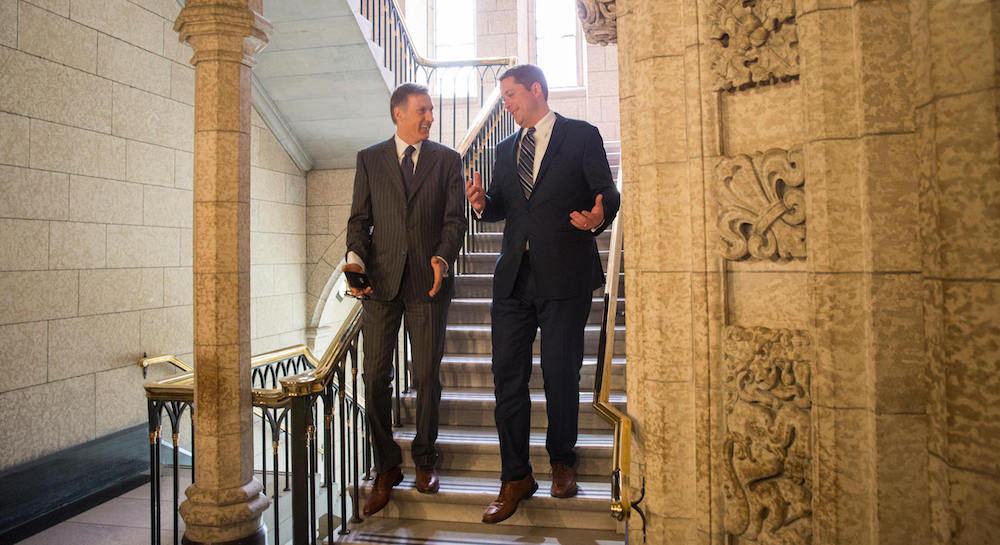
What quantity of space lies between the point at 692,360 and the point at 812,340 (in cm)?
33

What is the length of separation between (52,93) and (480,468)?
348cm

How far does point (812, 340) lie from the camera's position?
4.75ft

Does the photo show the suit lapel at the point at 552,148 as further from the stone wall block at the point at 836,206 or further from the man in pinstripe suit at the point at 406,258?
the stone wall block at the point at 836,206

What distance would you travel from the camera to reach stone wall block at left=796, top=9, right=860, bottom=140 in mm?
1389

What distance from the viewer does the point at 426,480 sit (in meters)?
2.73

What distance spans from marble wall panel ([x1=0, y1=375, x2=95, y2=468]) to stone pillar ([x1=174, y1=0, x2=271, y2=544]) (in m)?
1.42

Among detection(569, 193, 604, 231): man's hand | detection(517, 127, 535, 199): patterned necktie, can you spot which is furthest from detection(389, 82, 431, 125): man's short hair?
detection(569, 193, 604, 231): man's hand

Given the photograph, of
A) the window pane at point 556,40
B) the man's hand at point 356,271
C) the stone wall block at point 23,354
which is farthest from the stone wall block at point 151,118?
the window pane at point 556,40

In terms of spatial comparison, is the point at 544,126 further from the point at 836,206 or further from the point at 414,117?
the point at 836,206

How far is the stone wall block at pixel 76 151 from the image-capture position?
378cm

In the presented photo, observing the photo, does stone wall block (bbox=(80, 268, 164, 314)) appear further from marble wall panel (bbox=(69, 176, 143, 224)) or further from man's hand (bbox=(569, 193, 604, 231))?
man's hand (bbox=(569, 193, 604, 231))

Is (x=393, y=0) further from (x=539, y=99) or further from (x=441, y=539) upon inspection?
(x=441, y=539)

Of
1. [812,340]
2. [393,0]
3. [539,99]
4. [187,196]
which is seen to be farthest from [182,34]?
[393,0]

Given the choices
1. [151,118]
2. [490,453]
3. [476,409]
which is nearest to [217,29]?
[151,118]
